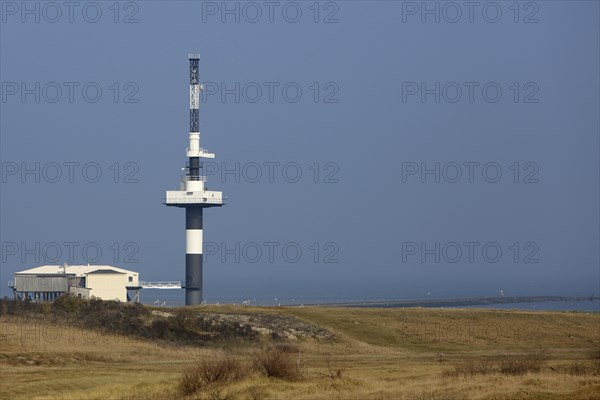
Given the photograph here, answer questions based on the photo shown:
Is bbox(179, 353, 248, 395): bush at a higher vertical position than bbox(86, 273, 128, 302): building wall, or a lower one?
lower

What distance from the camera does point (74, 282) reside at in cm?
9344

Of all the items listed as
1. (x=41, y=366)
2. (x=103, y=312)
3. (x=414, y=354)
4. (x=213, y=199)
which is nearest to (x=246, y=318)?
(x=103, y=312)

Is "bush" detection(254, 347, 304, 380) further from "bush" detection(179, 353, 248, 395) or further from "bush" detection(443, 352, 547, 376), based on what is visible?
"bush" detection(443, 352, 547, 376)

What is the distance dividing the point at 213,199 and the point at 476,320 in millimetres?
32840

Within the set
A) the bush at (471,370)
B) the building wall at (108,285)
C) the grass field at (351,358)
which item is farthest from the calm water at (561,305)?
the bush at (471,370)

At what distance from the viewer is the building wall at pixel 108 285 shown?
93.4 meters

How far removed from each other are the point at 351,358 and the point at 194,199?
147ft

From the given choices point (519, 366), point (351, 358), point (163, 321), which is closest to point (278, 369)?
point (519, 366)

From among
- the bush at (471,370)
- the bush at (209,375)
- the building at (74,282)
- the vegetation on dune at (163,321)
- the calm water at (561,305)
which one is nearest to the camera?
the bush at (209,375)

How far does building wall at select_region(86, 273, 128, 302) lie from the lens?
93.4 metres

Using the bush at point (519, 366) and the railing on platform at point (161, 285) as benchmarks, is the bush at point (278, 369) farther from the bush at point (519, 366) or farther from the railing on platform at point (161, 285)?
the railing on platform at point (161, 285)

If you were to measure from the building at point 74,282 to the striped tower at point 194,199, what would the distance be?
5.93 m

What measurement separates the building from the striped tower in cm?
593

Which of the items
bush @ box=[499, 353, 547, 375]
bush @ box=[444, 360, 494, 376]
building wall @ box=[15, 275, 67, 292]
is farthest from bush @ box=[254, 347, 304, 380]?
building wall @ box=[15, 275, 67, 292]
